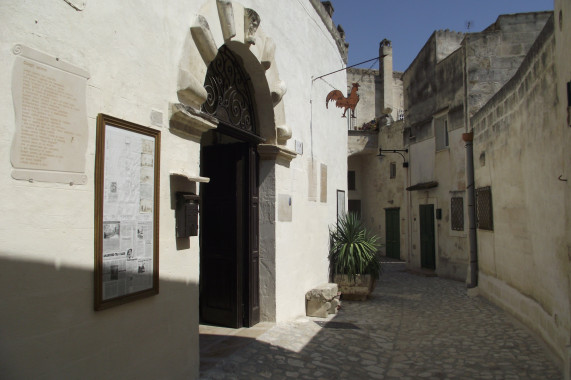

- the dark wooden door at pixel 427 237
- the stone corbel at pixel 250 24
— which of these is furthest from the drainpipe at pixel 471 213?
the stone corbel at pixel 250 24

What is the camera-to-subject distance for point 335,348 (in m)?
5.03

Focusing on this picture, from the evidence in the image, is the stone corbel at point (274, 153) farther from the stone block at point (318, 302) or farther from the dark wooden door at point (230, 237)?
the stone block at point (318, 302)

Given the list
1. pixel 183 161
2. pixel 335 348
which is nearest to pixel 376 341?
pixel 335 348

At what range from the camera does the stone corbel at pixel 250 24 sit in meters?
4.65

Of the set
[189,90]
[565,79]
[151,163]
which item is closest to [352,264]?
[565,79]

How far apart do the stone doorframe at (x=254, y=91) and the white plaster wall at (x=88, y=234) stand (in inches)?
5.1

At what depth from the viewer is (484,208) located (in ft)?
27.2

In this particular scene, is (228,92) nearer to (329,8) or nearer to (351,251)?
(351,251)

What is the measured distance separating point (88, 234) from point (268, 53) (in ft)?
11.0

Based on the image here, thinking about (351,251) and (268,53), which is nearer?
(268,53)

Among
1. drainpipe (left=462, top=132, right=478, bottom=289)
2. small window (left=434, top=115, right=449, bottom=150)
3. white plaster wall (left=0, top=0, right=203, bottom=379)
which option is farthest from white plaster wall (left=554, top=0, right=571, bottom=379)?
small window (left=434, top=115, right=449, bottom=150)

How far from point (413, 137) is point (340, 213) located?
5676 millimetres

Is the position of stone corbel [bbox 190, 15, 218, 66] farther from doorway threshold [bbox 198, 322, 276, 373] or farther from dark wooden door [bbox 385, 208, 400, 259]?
dark wooden door [bbox 385, 208, 400, 259]

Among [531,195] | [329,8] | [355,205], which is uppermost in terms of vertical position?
[329,8]
